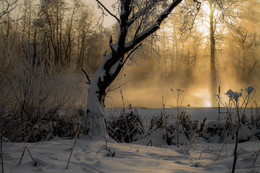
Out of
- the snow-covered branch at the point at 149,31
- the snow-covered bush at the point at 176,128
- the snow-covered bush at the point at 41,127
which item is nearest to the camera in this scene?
the snow-covered bush at the point at 41,127

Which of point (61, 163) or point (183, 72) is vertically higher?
point (183, 72)

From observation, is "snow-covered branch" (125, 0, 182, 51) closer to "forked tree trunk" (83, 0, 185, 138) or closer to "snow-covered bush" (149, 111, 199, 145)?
"forked tree trunk" (83, 0, 185, 138)

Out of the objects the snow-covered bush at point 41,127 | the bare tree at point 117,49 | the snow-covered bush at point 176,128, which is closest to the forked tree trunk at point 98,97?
the bare tree at point 117,49

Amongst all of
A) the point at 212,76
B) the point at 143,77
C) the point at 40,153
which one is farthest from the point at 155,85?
the point at 40,153

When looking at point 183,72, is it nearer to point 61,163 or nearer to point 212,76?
Answer: point 212,76

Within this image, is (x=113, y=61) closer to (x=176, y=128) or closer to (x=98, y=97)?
(x=98, y=97)

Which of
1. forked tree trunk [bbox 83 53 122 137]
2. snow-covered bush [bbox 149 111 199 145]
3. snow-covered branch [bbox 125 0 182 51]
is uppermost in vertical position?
snow-covered branch [bbox 125 0 182 51]

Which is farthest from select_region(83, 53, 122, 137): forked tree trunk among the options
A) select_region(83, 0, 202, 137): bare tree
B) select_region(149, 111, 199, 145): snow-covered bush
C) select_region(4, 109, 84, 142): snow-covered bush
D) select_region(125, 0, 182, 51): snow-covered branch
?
select_region(149, 111, 199, 145): snow-covered bush

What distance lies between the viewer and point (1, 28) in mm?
3312

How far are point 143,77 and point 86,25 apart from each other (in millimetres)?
7286

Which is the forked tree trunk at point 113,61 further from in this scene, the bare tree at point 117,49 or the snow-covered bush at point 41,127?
the snow-covered bush at point 41,127

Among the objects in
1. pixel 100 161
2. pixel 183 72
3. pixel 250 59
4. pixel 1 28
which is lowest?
pixel 100 161

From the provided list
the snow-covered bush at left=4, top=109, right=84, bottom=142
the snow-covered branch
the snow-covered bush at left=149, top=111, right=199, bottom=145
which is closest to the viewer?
the snow-covered bush at left=4, top=109, right=84, bottom=142

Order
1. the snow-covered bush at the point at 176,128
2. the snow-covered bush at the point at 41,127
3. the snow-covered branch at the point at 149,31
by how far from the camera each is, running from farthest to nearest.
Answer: the snow-covered bush at the point at 176,128
the snow-covered branch at the point at 149,31
the snow-covered bush at the point at 41,127
